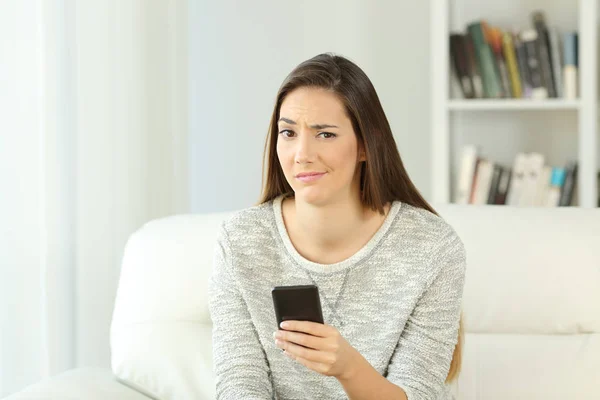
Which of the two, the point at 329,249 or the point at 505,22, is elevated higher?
the point at 505,22

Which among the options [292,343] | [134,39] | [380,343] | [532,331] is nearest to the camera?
[292,343]

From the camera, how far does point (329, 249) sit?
5.52 ft

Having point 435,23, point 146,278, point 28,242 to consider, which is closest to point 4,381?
point 28,242

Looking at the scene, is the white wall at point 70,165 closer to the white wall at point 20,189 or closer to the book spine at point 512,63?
the white wall at point 20,189

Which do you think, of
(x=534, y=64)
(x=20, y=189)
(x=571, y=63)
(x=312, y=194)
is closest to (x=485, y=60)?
(x=534, y=64)

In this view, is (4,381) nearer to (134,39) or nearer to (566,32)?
(134,39)

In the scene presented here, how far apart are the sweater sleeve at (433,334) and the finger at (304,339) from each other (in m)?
0.25

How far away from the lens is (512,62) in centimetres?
302

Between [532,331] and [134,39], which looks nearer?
[532,331]

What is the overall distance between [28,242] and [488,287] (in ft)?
3.71

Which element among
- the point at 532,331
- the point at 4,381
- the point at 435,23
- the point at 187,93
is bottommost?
the point at 4,381

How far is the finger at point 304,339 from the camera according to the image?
136 cm

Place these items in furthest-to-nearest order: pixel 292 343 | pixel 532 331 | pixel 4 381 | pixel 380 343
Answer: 1. pixel 4 381
2. pixel 532 331
3. pixel 380 343
4. pixel 292 343

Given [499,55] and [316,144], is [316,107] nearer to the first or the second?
[316,144]
